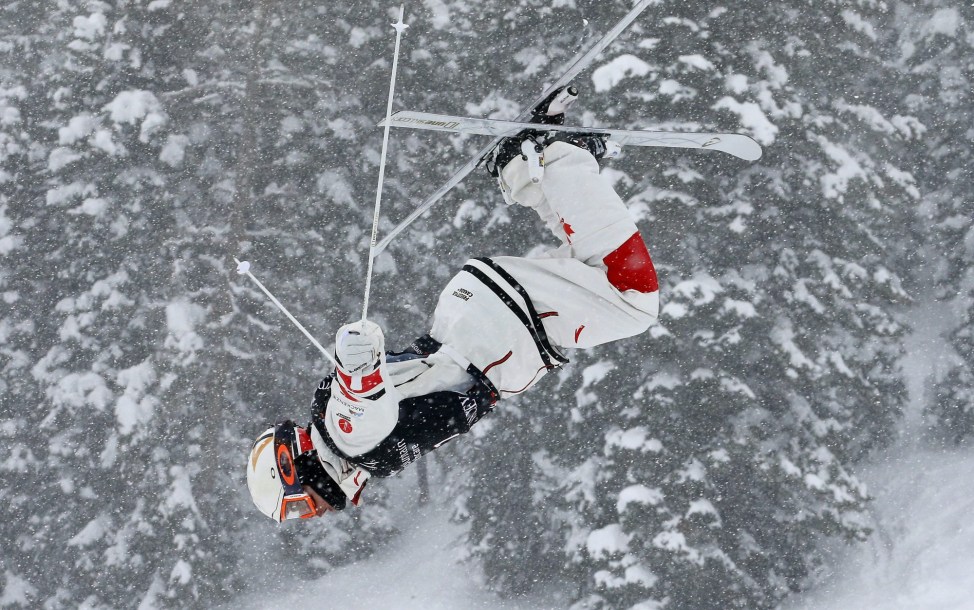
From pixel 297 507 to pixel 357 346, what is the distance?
93cm

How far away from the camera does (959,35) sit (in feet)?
29.7

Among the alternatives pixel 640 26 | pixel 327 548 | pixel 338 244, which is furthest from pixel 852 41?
pixel 327 548

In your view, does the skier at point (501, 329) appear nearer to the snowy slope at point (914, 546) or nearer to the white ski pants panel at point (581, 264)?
the white ski pants panel at point (581, 264)

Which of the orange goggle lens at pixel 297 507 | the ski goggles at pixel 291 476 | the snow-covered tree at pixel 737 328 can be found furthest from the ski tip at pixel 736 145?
the snow-covered tree at pixel 737 328

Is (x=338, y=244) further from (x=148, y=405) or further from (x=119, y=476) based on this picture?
(x=119, y=476)

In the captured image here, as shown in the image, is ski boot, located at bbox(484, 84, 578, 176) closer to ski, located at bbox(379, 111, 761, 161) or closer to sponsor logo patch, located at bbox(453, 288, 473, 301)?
ski, located at bbox(379, 111, 761, 161)

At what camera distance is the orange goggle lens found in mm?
3352

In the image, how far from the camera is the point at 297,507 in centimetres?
338

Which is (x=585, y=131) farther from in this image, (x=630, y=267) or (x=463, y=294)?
(x=463, y=294)

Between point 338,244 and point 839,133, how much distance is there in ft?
18.2

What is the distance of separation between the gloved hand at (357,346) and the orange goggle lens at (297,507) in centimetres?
75

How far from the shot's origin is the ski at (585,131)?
344 cm

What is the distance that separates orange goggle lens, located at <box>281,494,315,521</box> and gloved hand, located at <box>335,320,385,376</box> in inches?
29.7

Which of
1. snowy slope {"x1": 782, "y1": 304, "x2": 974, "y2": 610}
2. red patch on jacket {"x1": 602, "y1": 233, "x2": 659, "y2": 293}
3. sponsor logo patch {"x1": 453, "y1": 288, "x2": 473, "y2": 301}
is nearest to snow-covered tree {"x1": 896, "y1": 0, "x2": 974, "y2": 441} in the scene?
snowy slope {"x1": 782, "y1": 304, "x2": 974, "y2": 610}
